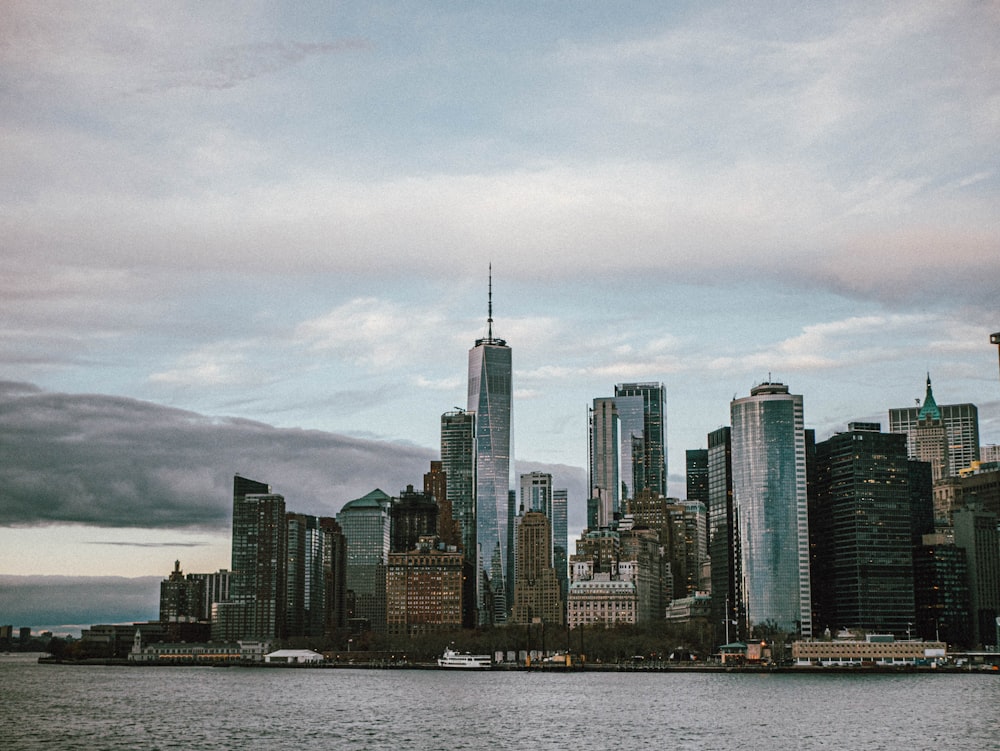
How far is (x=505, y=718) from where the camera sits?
136125 mm

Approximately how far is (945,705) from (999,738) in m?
43.7

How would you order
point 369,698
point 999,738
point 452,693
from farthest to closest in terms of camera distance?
1. point 452,693
2. point 369,698
3. point 999,738

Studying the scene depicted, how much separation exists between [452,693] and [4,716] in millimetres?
65213

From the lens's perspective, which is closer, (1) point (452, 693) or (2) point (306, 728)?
(2) point (306, 728)

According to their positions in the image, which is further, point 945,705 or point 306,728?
point 945,705

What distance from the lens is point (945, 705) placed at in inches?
6063

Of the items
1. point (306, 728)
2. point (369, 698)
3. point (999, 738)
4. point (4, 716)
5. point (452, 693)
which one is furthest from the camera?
point (452, 693)

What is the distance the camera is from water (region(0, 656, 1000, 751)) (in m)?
110

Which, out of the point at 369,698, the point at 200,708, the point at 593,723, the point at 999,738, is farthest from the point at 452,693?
the point at 999,738

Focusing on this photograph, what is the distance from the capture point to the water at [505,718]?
109500 millimetres

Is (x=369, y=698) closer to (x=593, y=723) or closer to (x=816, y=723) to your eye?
(x=593, y=723)

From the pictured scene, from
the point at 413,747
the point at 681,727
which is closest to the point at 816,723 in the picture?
the point at 681,727

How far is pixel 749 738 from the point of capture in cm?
11312

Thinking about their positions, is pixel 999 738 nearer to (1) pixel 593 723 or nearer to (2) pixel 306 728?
(1) pixel 593 723
